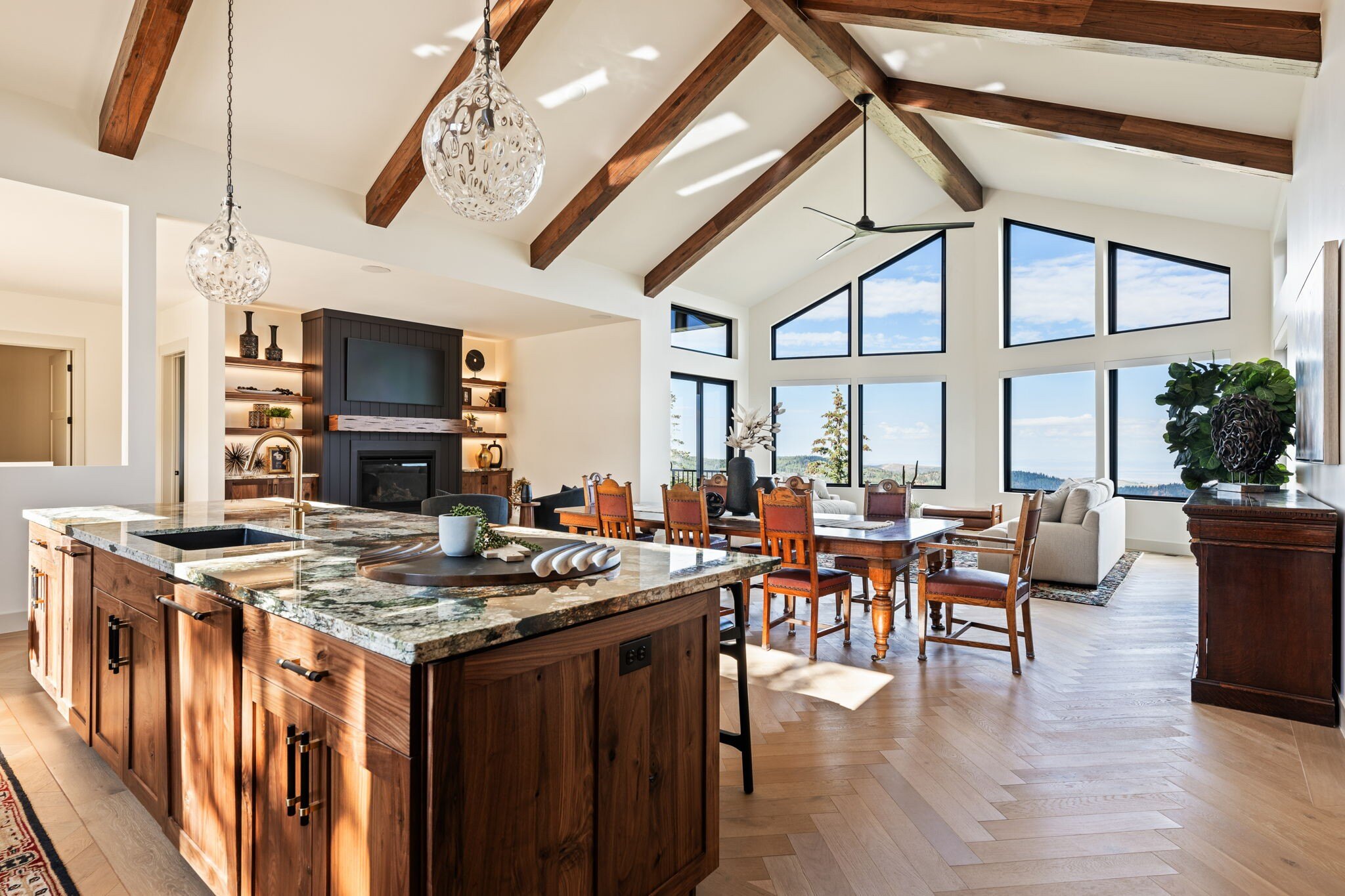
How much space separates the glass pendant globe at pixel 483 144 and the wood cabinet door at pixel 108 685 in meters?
1.59

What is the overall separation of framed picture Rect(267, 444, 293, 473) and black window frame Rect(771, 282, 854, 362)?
629 cm

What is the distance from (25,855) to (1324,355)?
193 inches

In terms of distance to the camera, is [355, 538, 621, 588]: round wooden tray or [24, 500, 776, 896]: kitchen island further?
[355, 538, 621, 588]: round wooden tray

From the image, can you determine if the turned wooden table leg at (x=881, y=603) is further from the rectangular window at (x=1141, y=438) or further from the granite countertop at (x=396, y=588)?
the rectangular window at (x=1141, y=438)

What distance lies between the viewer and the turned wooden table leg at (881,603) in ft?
12.0

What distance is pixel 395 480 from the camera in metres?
7.95

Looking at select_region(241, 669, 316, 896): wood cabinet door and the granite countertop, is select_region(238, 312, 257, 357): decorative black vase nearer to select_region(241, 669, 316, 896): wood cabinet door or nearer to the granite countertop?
the granite countertop

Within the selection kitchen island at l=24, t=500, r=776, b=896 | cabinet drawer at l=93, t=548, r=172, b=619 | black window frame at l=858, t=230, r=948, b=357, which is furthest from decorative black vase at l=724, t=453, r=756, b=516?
black window frame at l=858, t=230, r=948, b=357

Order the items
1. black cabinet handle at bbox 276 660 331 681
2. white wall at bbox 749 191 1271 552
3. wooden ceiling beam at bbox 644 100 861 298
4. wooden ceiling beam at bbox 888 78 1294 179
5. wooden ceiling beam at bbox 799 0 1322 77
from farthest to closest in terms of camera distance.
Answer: white wall at bbox 749 191 1271 552 < wooden ceiling beam at bbox 644 100 861 298 < wooden ceiling beam at bbox 888 78 1294 179 < wooden ceiling beam at bbox 799 0 1322 77 < black cabinet handle at bbox 276 660 331 681

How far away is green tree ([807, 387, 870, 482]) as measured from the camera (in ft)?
31.7

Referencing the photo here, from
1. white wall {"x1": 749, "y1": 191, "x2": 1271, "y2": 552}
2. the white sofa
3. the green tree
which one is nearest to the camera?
the white sofa

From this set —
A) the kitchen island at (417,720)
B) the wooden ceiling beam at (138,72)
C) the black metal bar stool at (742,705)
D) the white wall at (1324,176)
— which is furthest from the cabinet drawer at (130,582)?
the white wall at (1324,176)

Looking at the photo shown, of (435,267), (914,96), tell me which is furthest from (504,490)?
(914,96)

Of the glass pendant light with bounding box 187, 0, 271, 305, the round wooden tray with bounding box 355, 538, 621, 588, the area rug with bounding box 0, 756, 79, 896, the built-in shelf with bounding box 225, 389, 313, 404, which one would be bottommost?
the area rug with bounding box 0, 756, 79, 896
